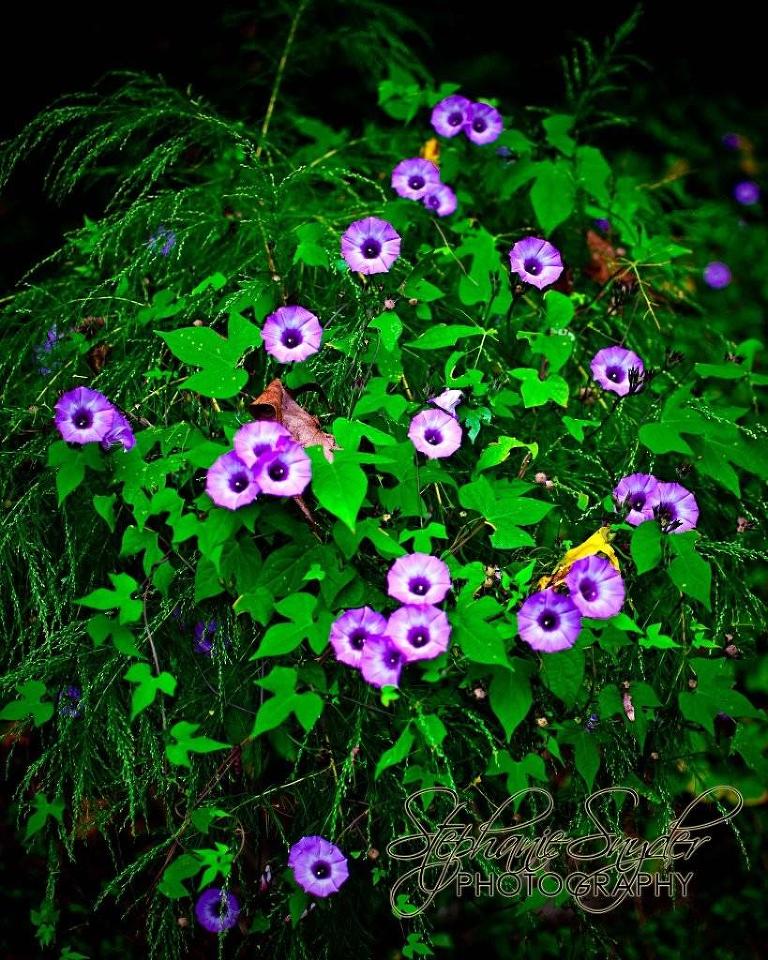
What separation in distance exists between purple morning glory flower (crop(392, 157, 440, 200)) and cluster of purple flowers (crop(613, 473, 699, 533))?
72 centimetres

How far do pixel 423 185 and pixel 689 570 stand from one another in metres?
0.91

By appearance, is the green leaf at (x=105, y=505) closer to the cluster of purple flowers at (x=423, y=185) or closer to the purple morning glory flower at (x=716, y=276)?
the cluster of purple flowers at (x=423, y=185)

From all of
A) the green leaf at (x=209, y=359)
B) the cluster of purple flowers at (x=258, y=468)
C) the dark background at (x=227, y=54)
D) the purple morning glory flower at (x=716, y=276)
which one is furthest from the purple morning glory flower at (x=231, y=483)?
the purple morning glory flower at (x=716, y=276)

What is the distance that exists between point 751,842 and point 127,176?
2.03m

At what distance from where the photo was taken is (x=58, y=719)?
1.45 meters

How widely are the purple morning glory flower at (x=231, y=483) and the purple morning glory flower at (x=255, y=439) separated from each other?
0.01m

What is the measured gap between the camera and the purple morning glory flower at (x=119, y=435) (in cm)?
140

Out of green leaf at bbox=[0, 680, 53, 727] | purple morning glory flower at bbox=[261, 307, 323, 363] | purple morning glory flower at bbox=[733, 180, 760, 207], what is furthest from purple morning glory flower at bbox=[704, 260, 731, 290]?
green leaf at bbox=[0, 680, 53, 727]

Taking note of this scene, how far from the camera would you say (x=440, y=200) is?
5.93 ft

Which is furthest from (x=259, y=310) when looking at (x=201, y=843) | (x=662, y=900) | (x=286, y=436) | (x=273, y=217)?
(x=662, y=900)

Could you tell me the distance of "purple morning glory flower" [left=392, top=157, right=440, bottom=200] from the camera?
1.79 m

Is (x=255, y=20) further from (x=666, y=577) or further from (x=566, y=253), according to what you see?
(x=666, y=577)

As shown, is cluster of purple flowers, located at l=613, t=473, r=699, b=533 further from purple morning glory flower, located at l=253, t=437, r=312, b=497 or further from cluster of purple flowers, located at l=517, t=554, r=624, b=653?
purple morning glory flower, located at l=253, t=437, r=312, b=497

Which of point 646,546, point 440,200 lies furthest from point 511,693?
Answer: point 440,200
